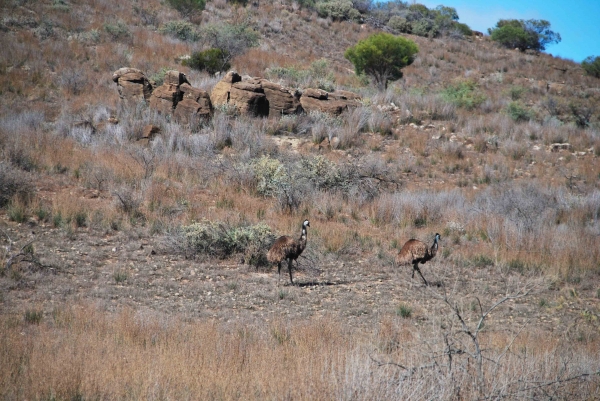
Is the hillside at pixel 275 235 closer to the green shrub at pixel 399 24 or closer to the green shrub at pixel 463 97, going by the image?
the green shrub at pixel 463 97

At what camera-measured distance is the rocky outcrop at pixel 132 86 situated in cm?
2159

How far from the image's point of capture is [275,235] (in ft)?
40.1

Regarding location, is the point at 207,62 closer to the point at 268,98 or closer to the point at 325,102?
the point at 268,98

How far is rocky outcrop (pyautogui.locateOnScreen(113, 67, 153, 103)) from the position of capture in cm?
2159

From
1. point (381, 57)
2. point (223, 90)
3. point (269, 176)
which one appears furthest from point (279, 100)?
point (381, 57)

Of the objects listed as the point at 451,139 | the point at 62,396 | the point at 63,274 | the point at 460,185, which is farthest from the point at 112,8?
the point at 62,396

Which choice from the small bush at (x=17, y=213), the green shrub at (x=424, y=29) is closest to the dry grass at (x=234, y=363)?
the small bush at (x=17, y=213)

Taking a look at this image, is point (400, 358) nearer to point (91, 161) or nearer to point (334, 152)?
point (91, 161)

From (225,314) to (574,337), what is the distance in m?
5.05

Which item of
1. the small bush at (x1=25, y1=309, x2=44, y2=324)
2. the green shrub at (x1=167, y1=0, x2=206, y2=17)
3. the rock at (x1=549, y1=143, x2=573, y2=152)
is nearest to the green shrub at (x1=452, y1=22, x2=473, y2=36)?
the green shrub at (x1=167, y1=0, x2=206, y2=17)

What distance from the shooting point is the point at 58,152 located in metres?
16.0

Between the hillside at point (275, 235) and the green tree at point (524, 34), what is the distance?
22.0m

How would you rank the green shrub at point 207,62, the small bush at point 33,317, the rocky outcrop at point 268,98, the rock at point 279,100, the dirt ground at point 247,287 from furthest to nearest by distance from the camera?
the green shrub at point 207,62
the rock at point 279,100
the rocky outcrop at point 268,98
the dirt ground at point 247,287
the small bush at point 33,317

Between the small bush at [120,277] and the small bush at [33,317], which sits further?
the small bush at [120,277]
